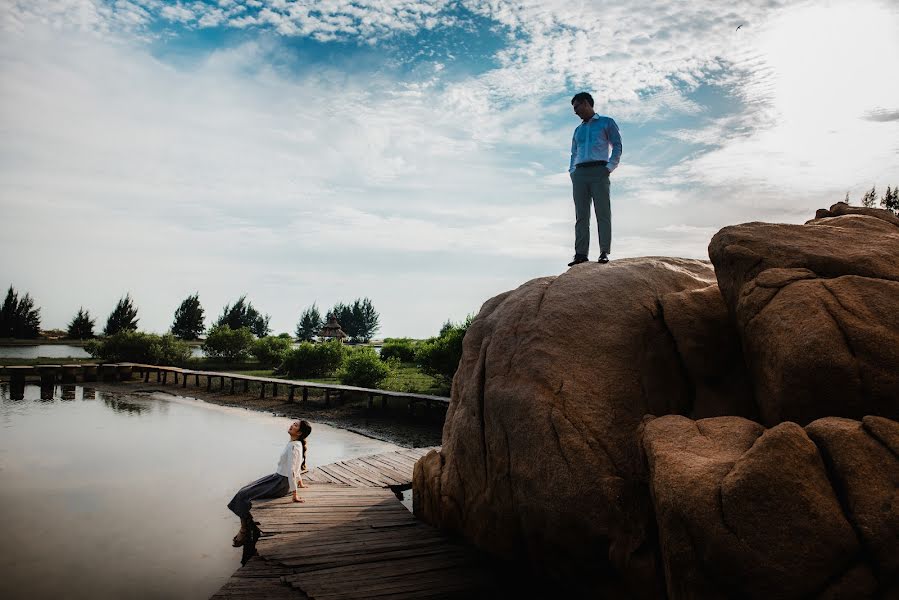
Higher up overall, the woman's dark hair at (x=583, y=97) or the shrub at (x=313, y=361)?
the woman's dark hair at (x=583, y=97)

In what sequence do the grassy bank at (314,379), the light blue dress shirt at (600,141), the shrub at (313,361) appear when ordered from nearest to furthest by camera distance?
the light blue dress shirt at (600,141) < the grassy bank at (314,379) < the shrub at (313,361)

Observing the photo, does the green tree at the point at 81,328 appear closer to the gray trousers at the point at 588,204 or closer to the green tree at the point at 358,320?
the green tree at the point at 358,320

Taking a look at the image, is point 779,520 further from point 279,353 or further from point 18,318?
point 18,318

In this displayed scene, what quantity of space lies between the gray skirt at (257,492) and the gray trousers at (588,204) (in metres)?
6.87

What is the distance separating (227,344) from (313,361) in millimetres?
15100

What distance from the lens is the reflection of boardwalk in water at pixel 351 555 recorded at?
294 inches

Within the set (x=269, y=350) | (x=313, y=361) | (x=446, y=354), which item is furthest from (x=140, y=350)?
(x=446, y=354)

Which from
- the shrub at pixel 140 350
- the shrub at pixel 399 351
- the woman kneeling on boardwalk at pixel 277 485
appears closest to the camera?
the woman kneeling on boardwalk at pixel 277 485

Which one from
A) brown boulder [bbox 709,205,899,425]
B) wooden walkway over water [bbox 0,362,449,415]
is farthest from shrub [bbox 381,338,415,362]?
brown boulder [bbox 709,205,899,425]

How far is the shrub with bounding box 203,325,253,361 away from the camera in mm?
52062

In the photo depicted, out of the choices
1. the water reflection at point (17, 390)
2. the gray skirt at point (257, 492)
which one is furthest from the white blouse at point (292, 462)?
the water reflection at point (17, 390)

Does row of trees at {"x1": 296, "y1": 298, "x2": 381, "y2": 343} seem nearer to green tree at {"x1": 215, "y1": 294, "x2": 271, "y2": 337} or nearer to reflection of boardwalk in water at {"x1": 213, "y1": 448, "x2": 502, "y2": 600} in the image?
green tree at {"x1": 215, "y1": 294, "x2": 271, "y2": 337}

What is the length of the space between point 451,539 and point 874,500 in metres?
5.97

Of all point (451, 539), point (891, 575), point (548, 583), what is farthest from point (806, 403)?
point (451, 539)
